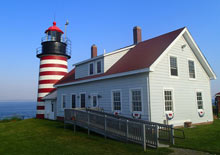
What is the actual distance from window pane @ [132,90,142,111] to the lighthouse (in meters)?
14.1

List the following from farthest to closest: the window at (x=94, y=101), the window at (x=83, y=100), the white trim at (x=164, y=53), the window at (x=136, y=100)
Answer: the window at (x=83, y=100) < the window at (x=94, y=101) < the window at (x=136, y=100) < the white trim at (x=164, y=53)

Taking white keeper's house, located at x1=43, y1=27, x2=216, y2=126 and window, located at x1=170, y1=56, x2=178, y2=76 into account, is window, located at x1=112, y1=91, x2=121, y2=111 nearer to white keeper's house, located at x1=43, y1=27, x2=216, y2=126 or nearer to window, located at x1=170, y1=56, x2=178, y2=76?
white keeper's house, located at x1=43, y1=27, x2=216, y2=126

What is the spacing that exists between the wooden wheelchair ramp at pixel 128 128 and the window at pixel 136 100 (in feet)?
5.92

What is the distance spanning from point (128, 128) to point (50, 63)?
1729 cm

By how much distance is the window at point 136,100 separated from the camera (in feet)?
42.0

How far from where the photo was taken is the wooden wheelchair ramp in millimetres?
8642

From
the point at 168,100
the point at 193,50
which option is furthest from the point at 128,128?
the point at 193,50

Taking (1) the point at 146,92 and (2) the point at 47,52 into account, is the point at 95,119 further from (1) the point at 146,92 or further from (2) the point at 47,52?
(2) the point at 47,52

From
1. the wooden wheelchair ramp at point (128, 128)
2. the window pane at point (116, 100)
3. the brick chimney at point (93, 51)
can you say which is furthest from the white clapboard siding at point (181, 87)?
the brick chimney at point (93, 51)

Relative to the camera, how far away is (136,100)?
13023 mm

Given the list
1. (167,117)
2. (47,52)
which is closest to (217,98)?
(167,117)

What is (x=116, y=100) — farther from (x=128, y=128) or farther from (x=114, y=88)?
(x=128, y=128)

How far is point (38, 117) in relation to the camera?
80.7ft

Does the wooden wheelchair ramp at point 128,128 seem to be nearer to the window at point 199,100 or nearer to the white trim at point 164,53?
the white trim at point 164,53
